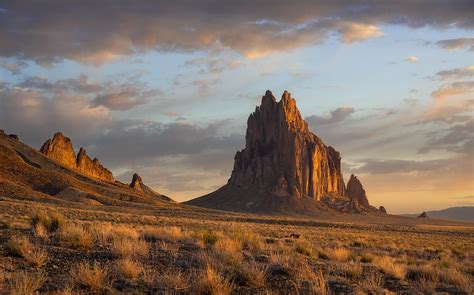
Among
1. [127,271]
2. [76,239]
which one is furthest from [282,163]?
[127,271]

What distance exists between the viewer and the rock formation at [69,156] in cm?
15244

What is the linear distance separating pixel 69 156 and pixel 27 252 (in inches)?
6374

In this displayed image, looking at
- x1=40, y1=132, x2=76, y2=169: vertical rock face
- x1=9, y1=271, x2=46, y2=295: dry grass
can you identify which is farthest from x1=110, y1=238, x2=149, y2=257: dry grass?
x1=40, y1=132, x2=76, y2=169: vertical rock face

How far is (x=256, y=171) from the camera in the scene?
189250mm

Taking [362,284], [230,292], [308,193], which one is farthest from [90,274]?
[308,193]

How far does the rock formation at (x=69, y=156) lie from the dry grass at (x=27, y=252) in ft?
457

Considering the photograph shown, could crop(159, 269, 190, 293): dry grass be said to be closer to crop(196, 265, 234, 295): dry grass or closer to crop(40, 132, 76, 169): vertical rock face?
crop(196, 265, 234, 295): dry grass

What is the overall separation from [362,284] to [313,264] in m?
3.32

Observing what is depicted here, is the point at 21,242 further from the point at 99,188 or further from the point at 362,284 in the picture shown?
the point at 99,188

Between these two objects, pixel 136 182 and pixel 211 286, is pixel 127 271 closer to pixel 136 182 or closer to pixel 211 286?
pixel 211 286

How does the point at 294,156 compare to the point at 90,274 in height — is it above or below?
above

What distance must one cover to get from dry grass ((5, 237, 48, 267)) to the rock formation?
13940 cm

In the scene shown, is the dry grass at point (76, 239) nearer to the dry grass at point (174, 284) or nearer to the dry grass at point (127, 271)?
the dry grass at point (127, 271)

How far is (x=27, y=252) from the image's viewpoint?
35.1 feet
